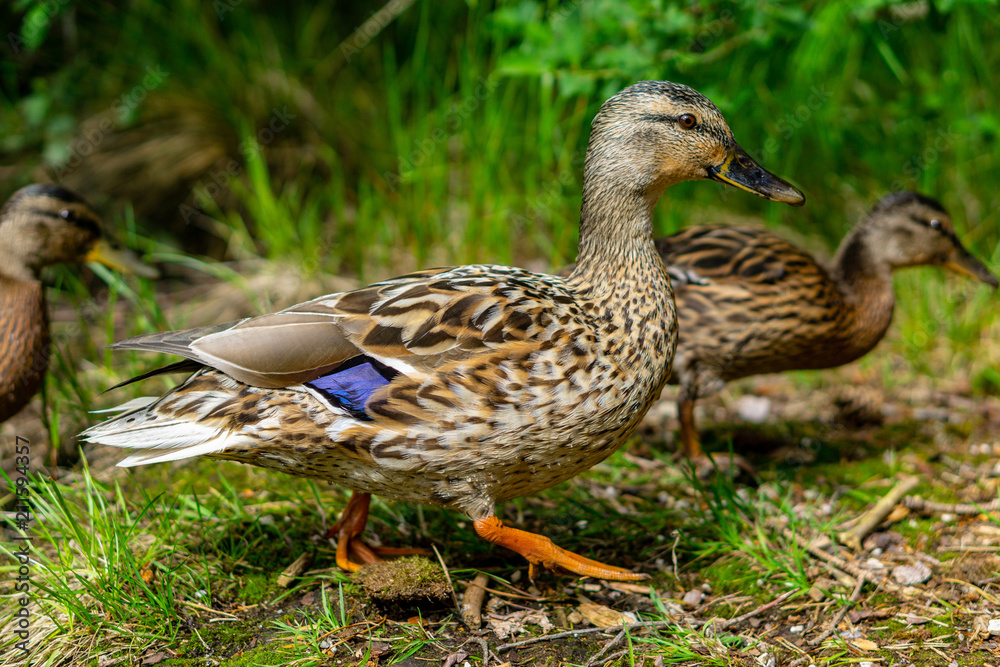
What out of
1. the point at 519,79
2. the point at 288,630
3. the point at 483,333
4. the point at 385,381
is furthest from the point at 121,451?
the point at 519,79

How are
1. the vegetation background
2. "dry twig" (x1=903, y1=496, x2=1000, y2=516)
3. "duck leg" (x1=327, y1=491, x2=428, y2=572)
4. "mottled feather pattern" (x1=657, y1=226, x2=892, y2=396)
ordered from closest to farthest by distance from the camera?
"duck leg" (x1=327, y1=491, x2=428, y2=572) → "dry twig" (x1=903, y1=496, x2=1000, y2=516) → "mottled feather pattern" (x1=657, y1=226, x2=892, y2=396) → the vegetation background

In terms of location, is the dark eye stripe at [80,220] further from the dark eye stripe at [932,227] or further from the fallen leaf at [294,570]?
the dark eye stripe at [932,227]

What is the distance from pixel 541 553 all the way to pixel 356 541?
2.40 feet

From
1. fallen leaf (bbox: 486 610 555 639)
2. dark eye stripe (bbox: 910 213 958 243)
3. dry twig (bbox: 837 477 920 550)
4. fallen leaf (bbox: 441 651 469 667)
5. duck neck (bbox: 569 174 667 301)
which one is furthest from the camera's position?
dark eye stripe (bbox: 910 213 958 243)

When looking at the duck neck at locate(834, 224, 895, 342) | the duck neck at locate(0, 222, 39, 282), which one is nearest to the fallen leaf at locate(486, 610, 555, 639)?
the duck neck at locate(834, 224, 895, 342)

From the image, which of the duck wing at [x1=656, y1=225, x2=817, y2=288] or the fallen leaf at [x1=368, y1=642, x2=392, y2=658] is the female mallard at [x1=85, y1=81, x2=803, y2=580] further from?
the duck wing at [x1=656, y1=225, x2=817, y2=288]

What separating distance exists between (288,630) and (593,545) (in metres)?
1.22

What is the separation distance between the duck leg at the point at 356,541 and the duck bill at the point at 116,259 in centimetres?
188

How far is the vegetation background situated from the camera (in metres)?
A: 4.87

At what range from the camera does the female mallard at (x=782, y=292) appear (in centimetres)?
398

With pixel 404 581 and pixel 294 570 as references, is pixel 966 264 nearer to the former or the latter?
pixel 404 581

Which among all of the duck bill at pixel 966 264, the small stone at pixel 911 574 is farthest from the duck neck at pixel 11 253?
the duck bill at pixel 966 264

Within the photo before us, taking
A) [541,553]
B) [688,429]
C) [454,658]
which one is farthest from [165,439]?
[688,429]

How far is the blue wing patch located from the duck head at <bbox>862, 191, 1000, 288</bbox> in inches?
118
